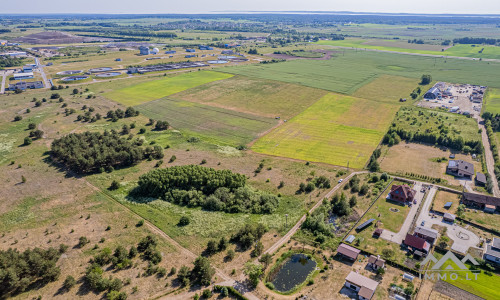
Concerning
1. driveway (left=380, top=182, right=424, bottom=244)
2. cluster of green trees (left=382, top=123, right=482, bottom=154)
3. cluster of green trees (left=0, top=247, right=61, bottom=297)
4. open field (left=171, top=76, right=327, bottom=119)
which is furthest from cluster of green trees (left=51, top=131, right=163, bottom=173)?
cluster of green trees (left=382, top=123, right=482, bottom=154)

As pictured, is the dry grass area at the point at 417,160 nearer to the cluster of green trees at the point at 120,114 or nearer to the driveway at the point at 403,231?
the driveway at the point at 403,231

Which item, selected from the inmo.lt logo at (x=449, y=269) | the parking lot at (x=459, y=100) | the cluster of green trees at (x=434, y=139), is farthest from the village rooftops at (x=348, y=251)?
the parking lot at (x=459, y=100)

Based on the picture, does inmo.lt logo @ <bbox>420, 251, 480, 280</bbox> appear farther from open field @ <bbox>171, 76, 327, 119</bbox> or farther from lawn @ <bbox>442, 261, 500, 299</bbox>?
open field @ <bbox>171, 76, 327, 119</bbox>

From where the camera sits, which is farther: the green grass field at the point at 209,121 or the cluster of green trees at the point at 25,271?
the green grass field at the point at 209,121

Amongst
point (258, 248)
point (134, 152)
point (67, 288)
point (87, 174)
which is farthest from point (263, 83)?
point (67, 288)

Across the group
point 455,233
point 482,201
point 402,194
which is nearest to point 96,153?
point 402,194

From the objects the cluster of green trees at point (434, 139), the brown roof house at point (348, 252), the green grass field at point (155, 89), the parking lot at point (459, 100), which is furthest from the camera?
the green grass field at point (155, 89)

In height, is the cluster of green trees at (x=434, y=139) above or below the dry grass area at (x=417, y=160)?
above
